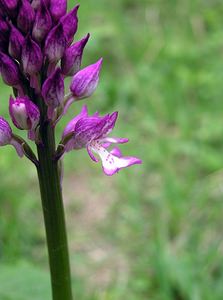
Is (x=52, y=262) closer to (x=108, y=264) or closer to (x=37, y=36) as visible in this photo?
(x=37, y=36)

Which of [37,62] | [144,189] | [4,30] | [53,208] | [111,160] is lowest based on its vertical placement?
[53,208]

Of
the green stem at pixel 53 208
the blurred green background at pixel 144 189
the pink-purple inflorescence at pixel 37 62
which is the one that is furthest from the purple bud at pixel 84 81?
the blurred green background at pixel 144 189

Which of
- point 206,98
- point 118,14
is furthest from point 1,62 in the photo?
point 118,14

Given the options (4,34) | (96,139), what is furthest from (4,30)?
(96,139)

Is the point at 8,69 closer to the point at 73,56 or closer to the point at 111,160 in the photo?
the point at 73,56

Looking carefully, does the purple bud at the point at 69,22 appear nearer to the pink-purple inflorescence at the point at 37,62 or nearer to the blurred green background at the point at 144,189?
the pink-purple inflorescence at the point at 37,62

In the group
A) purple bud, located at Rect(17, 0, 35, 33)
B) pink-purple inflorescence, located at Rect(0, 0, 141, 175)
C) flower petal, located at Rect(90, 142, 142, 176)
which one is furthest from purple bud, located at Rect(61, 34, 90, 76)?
flower petal, located at Rect(90, 142, 142, 176)

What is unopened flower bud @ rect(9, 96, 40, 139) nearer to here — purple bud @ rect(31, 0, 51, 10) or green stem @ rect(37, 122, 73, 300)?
green stem @ rect(37, 122, 73, 300)
